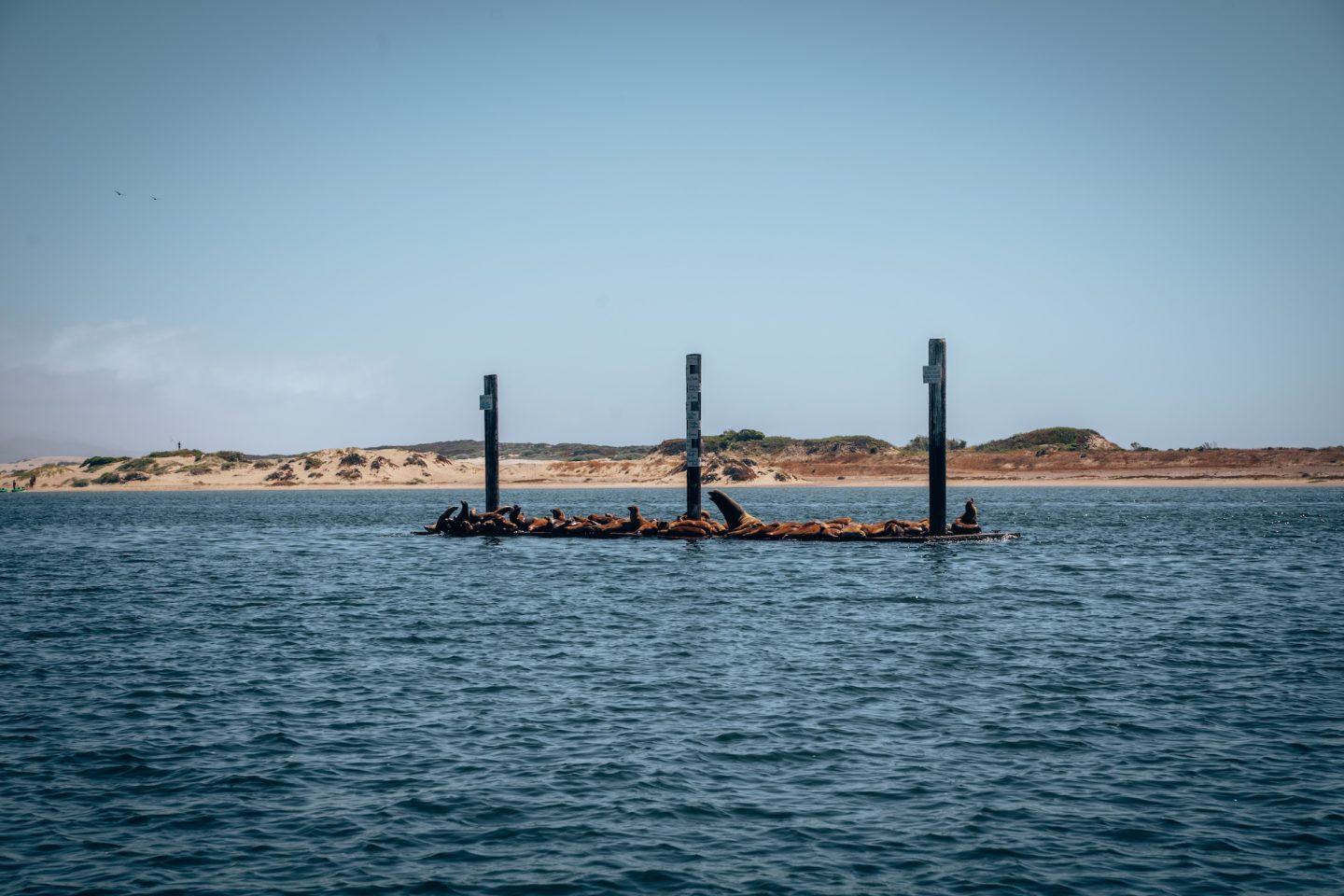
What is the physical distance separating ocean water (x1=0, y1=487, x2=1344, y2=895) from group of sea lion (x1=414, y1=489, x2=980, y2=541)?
1015 centimetres

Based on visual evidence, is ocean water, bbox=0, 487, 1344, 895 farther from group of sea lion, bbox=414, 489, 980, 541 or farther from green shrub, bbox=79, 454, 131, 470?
green shrub, bbox=79, 454, 131, 470

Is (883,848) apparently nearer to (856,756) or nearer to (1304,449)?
(856,756)

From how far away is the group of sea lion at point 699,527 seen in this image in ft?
123

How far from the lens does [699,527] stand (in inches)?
1565

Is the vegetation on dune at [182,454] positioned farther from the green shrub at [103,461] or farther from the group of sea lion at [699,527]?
the group of sea lion at [699,527]

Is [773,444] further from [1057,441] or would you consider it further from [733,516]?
[733,516]

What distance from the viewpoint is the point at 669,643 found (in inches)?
728

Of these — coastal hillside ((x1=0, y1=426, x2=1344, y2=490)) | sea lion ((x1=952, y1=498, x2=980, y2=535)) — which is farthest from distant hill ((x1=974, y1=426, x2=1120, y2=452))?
sea lion ((x1=952, y1=498, x2=980, y2=535))

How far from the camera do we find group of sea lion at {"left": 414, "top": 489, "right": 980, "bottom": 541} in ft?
123

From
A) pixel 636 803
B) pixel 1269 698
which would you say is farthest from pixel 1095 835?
pixel 1269 698

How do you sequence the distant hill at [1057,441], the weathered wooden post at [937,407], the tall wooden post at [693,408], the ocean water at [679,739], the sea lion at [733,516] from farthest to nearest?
the distant hill at [1057,441], the sea lion at [733,516], the tall wooden post at [693,408], the weathered wooden post at [937,407], the ocean water at [679,739]

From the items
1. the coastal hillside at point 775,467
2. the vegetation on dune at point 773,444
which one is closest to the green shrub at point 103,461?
the coastal hillside at point 775,467

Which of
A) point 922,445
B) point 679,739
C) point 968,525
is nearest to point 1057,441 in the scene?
point 922,445

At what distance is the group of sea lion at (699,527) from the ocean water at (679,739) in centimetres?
1015
